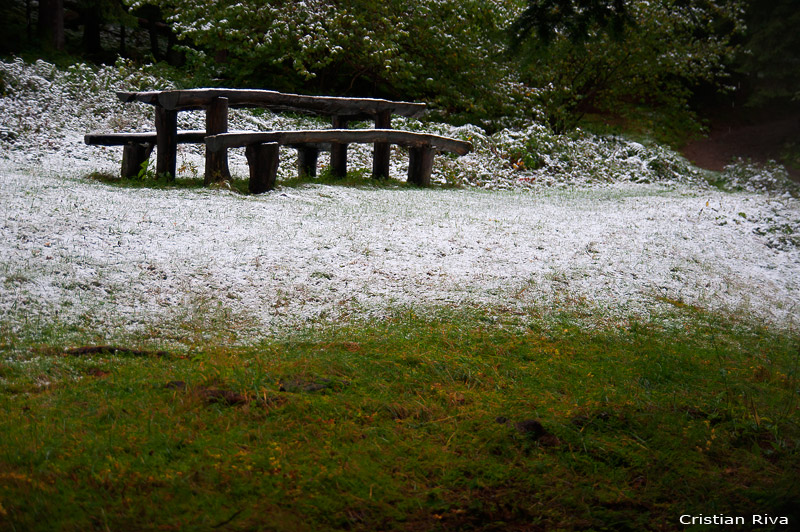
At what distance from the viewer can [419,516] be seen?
2.29m

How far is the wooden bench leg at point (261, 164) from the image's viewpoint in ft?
26.1

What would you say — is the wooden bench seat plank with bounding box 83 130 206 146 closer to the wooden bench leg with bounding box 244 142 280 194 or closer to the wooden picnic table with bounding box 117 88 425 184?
the wooden picnic table with bounding box 117 88 425 184

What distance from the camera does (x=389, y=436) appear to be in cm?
281

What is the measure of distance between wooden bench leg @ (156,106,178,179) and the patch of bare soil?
1403 cm

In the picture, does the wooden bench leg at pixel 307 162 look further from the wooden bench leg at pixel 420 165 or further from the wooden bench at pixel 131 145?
the wooden bench at pixel 131 145

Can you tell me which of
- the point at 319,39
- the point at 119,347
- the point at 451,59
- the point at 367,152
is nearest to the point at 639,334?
the point at 119,347

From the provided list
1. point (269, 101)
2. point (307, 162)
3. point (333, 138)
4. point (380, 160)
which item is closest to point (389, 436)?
point (333, 138)

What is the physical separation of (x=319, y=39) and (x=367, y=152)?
3.27 m

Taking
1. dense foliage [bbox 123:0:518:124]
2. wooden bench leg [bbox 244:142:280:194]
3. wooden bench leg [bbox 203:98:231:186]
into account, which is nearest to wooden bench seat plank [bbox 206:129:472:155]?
wooden bench leg [bbox 244:142:280:194]

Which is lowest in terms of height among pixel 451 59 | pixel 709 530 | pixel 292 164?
pixel 709 530

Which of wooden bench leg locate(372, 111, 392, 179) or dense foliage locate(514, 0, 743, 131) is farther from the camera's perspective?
dense foliage locate(514, 0, 743, 131)

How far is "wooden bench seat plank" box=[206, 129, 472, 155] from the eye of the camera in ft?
26.0

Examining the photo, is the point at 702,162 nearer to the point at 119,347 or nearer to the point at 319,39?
the point at 319,39

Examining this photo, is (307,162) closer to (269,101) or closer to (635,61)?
(269,101)
